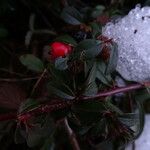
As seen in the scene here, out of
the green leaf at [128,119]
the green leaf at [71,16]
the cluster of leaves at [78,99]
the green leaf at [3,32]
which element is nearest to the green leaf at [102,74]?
the cluster of leaves at [78,99]

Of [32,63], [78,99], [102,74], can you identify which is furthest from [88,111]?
[32,63]

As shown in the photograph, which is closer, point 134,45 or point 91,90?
point 91,90

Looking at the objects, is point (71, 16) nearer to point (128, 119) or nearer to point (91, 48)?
point (91, 48)

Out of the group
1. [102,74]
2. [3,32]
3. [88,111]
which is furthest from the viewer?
[3,32]

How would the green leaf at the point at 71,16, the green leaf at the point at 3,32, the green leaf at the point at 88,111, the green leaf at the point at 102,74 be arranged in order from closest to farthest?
the green leaf at the point at 88,111 → the green leaf at the point at 102,74 → the green leaf at the point at 71,16 → the green leaf at the point at 3,32

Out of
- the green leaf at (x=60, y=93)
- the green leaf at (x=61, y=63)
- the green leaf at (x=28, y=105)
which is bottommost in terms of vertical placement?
the green leaf at (x=28, y=105)

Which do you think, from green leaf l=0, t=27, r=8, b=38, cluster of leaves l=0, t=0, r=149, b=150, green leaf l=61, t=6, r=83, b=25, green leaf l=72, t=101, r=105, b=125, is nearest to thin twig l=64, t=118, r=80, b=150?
cluster of leaves l=0, t=0, r=149, b=150

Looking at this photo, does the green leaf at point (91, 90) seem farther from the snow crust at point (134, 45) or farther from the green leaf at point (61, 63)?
the snow crust at point (134, 45)

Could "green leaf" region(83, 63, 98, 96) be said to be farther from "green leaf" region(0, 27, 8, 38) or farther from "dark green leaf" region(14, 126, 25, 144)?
"green leaf" region(0, 27, 8, 38)
